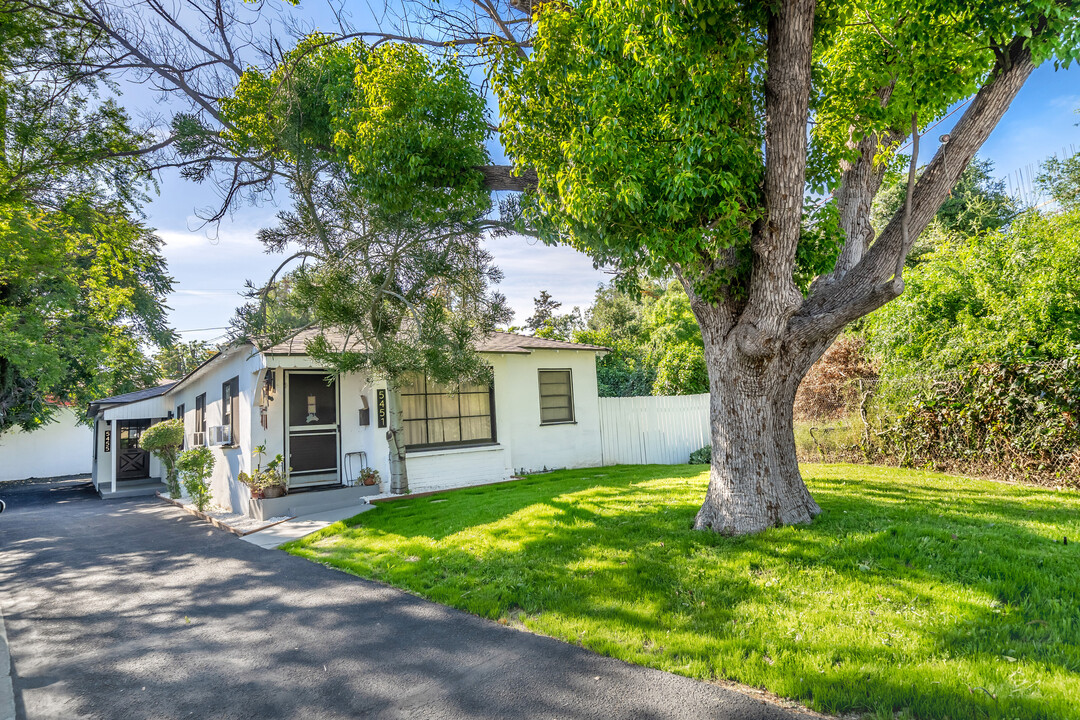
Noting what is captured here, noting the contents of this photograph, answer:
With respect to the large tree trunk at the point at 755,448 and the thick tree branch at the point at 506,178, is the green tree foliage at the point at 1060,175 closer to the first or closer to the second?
the large tree trunk at the point at 755,448

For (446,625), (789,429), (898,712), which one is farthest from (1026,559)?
(446,625)

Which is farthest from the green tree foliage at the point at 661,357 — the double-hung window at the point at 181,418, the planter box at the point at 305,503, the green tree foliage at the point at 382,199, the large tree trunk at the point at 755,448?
the double-hung window at the point at 181,418

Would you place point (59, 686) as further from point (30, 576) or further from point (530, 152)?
point (530, 152)

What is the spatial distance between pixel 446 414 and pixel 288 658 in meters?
7.86

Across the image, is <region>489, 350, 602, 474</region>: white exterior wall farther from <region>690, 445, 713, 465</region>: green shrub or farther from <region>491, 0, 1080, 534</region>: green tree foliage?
<region>491, 0, 1080, 534</region>: green tree foliage

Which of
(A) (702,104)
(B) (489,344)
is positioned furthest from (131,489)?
(A) (702,104)

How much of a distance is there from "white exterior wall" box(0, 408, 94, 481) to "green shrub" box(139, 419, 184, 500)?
44.4 feet

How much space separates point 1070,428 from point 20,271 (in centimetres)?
1552

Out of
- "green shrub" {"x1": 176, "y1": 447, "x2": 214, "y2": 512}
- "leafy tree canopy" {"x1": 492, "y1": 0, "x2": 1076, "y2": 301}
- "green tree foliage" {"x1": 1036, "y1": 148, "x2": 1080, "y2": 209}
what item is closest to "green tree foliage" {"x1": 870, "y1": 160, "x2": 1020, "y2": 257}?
"green tree foliage" {"x1": 1036, "y1": 148, "x2": 1080, "y2": 209}

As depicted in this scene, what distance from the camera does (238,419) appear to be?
35.0 feet

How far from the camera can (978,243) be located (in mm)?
9602

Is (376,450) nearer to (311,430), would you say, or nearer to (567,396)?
(311,430)

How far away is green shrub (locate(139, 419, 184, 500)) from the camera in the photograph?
1491 centimetres

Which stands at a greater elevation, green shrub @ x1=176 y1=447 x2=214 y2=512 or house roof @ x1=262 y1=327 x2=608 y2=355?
house roof @ x1=262 y1=327 x2=608 y2=355
